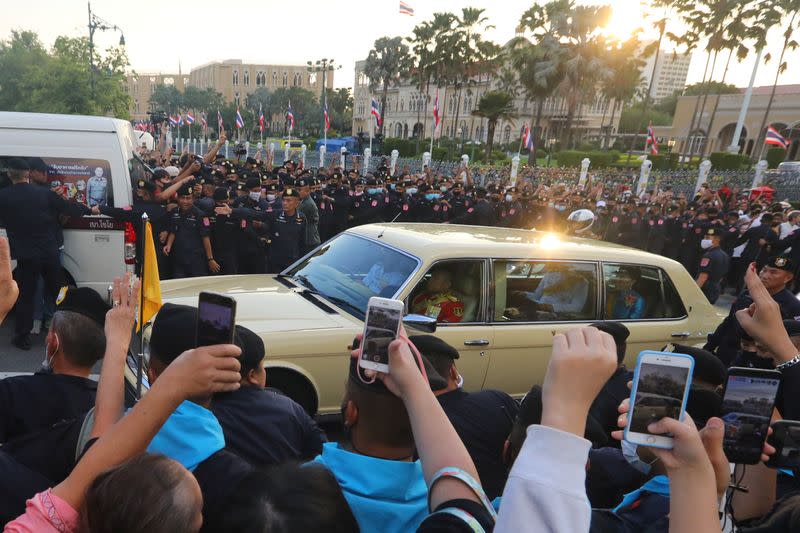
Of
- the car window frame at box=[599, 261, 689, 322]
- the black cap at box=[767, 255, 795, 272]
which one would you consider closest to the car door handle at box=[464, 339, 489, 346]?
the car window frame at box=[599, 261, 689, 322]

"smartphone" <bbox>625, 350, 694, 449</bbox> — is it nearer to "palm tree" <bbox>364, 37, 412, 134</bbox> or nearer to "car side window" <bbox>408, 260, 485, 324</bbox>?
"car side window" <bbox>408, 260, 485, 324</bbox>

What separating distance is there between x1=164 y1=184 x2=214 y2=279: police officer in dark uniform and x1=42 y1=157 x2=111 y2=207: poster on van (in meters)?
0.82

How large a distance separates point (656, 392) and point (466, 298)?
299 cm

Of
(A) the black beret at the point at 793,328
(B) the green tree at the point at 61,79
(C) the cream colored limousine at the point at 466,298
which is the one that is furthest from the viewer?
(B) the green tree at the point at 61,79

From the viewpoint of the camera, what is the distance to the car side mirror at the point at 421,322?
10.1ft

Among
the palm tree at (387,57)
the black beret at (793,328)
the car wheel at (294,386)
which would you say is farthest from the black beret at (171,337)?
the palm tree at (387,57)

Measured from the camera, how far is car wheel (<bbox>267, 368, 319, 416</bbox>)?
359 centimetres

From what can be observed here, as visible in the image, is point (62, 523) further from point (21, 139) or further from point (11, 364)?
point (21, 139)

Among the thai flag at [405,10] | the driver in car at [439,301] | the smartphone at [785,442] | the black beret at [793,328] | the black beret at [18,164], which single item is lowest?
the driver in car at [439,301]

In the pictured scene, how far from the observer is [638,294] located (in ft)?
15.3

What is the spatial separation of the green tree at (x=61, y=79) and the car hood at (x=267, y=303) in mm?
29090

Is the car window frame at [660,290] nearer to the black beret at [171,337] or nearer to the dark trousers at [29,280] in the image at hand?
the black beret at [171,337]

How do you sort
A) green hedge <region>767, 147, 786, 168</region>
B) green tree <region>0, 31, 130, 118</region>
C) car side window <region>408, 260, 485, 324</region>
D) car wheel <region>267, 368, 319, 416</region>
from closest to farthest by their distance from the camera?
car wheel <region>267, 368, 319, 416</region> → car side window <region>408, 260, 485, 324</region> → green tree <region>0, 31, 130, 118</region> → green hedge <region>767, 147, 786, 168</region>

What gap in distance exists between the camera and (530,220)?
1246cm
